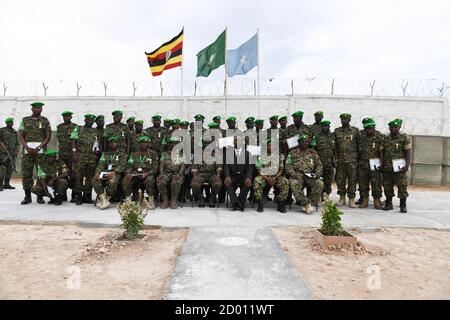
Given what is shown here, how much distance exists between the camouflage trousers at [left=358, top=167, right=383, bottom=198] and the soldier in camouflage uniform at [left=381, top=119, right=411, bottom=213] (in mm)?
133

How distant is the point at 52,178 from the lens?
6.90 m

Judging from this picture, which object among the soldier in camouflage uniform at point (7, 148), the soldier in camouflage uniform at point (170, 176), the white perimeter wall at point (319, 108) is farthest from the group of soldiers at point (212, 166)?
the white perimeter wall at point (319, 108)

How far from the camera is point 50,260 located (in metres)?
3.80

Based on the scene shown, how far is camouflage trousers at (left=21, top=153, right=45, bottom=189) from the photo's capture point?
272 inches

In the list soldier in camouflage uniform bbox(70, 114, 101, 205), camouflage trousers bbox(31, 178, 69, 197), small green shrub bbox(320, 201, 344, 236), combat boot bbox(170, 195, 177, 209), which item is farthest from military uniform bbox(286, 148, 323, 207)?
camouflage trousers bbox(31, 178, 69, 197)

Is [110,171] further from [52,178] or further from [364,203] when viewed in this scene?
[364,203]

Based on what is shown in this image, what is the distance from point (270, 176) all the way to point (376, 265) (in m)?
2.99

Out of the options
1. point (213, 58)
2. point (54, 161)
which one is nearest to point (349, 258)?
point (54, 161)

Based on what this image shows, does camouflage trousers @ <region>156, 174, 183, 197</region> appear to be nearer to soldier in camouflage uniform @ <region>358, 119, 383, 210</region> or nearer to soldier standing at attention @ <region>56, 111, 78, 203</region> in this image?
soldier standing at attention @ <region>56, 111, 78, 203</region>

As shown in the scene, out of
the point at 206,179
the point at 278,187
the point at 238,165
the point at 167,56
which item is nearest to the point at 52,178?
the point at 206,179

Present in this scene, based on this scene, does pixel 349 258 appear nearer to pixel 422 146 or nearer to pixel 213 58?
pixel 213 58

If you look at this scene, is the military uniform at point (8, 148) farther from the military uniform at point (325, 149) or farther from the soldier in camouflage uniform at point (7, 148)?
the military uniform at point (325, 149)

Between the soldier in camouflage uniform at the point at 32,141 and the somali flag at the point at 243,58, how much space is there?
5.68 m
